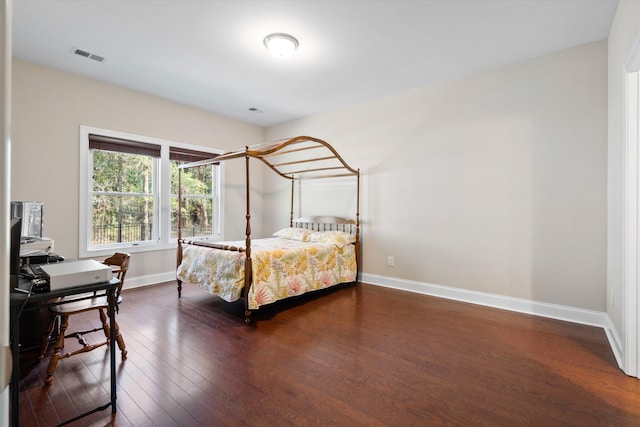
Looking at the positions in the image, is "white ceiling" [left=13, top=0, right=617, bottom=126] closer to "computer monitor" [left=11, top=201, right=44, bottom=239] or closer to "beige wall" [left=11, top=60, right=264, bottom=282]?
"beige wall" [left=11, top=60, right=264, bottom=282]

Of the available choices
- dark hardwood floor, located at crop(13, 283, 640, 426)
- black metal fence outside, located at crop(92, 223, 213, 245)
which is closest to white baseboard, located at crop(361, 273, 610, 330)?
dark hardwood floor, located at crop(13, 283, 640, 426)

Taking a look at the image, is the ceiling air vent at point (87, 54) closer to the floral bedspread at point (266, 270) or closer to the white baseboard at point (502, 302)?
the floral bedspread at point (266, 270)

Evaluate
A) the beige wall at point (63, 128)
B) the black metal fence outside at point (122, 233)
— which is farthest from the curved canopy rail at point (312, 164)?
the black metal fence outside at point (122, 233)

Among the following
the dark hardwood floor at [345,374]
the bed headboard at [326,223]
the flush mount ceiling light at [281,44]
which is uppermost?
the flush mount ceiling light at [281,44]

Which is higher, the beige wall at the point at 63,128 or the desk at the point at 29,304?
the beige wall at the point at 63,128

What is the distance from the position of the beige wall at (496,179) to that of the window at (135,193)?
8.36 feet

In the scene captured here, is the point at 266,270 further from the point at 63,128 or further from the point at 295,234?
the point at 63,128

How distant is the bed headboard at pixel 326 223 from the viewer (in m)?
4.72

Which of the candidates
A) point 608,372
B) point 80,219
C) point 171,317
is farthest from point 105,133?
point 608,372

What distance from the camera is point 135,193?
14.3 ft

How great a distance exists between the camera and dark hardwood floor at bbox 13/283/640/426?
5.66 feet

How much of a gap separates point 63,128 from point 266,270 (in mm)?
2916

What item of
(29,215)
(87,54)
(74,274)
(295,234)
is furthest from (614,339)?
(87,54)

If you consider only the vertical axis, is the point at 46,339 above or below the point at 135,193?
below
